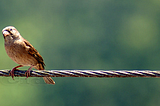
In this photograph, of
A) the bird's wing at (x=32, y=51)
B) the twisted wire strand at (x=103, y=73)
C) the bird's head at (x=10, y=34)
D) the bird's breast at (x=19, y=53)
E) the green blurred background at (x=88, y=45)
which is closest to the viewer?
the twisted wire strand at (x=103, y=73)

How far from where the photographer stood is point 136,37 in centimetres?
8125

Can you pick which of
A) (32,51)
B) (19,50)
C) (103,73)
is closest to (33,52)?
(32,51)

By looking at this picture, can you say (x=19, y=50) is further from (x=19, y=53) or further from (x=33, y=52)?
(x=33, y=52)

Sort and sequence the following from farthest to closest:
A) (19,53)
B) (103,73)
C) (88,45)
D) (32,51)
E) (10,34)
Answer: (88,45), (32,51), (10,34), (19,53), (103,73)

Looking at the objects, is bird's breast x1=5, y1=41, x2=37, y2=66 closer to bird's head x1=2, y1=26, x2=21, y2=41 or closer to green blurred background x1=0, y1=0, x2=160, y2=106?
bird's head x1=2, y1=26, x2=21, y2=41

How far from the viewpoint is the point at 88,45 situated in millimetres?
79000

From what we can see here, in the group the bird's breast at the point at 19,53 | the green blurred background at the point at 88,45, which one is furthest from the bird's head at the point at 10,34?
the green blurred background at the point at 88,45

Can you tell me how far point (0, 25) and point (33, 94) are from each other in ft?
60.4

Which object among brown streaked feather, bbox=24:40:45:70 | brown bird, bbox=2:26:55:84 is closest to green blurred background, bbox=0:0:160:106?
brown streaked feather, bbox=24:40:45:70

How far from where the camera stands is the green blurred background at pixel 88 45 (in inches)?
2564

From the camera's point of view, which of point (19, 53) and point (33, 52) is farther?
point (33, 52)

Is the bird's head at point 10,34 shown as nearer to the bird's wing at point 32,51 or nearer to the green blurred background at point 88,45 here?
the bird's wing at point 32,51

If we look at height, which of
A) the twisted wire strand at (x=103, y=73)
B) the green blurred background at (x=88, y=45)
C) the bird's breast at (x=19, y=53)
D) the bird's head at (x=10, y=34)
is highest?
the green blurred background at (x=88, y=45)

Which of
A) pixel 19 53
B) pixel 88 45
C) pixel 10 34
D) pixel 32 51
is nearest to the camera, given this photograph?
pixel 19 53
